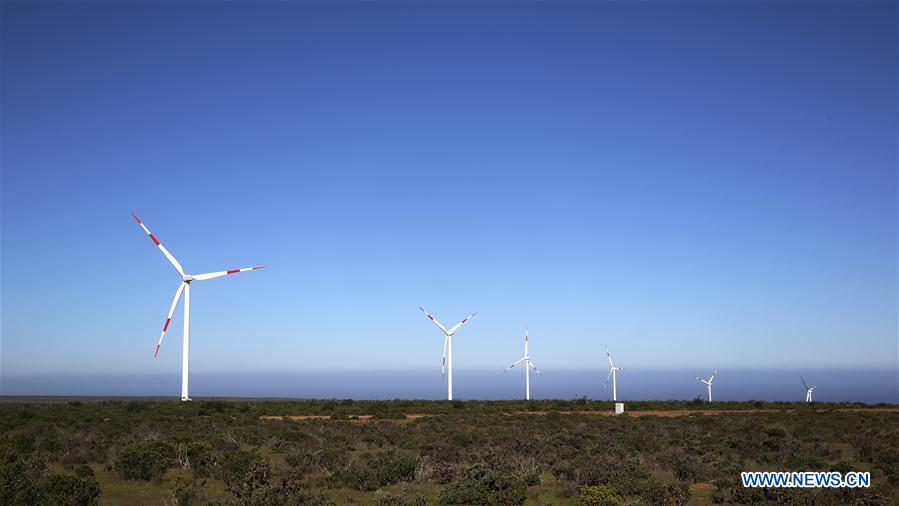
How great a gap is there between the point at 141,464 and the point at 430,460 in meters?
9.20

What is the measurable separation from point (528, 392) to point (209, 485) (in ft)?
216

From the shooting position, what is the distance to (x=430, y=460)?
23.8 m

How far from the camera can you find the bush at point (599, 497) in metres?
16.4

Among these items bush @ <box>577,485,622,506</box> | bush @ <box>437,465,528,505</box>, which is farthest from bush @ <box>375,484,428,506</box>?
bush @ <box>577,485,622,506</box>

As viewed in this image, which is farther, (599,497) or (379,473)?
(379,473)

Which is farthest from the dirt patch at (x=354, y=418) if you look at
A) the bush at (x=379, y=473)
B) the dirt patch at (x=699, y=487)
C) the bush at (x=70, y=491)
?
the bush at (x=70, y=491)

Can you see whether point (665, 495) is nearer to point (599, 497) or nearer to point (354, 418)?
point (599, 497)

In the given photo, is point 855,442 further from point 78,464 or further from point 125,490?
point 78,464

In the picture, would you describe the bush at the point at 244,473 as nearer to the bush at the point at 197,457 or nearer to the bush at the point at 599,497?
the bush at the point at 197,457

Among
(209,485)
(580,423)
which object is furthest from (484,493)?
(580,423)

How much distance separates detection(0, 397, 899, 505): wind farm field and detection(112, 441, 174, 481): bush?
4cm

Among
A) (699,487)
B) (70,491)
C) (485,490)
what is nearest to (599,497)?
(485,490)

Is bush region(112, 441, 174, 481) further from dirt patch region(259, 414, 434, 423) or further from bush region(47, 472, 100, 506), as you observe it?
dirt patch region(259, 414, 434, 423)

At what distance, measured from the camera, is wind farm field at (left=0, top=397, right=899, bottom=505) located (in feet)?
56.7
